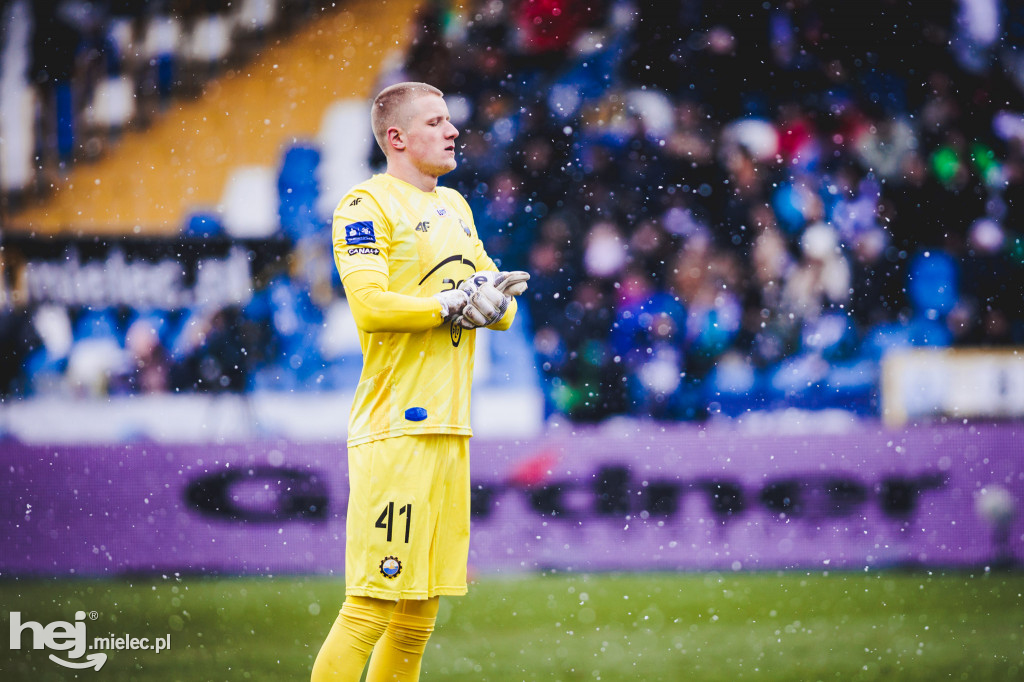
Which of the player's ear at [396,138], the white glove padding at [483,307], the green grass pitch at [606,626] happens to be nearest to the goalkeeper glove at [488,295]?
the white glove padding at [483,307]

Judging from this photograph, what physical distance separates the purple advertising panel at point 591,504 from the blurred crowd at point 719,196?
2.20ft

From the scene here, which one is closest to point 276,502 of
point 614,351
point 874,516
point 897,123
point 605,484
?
point 605,484

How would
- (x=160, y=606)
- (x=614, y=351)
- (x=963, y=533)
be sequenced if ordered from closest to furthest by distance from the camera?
(x=160, y=606) → (x=963, y=533) → (x=614, y=351)

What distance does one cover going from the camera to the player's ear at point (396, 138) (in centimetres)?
262

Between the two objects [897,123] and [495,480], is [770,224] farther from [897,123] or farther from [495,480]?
[495,480]

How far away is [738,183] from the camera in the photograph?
757cm

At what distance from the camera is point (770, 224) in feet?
24.7

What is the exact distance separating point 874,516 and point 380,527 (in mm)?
4635

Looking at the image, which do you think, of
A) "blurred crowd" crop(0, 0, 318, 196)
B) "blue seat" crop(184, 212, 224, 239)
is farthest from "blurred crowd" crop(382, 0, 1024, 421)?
"blue seat" crop(184, 212, 224, 239)

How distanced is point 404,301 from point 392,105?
0.55m

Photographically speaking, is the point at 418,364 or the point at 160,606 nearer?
the point at 418,364

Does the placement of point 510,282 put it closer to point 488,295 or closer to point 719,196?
point 488,295

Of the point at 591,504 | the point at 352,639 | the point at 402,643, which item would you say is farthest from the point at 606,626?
the point at 352,639

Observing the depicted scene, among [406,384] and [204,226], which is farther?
[204,226]
